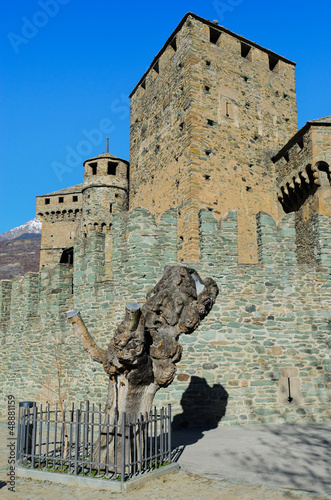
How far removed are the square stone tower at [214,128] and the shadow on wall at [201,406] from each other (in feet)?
16.6

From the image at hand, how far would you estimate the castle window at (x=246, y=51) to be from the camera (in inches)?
688

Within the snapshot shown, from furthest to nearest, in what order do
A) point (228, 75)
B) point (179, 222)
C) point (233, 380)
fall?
point (228, 75), point (179, 222), point (233, 380)

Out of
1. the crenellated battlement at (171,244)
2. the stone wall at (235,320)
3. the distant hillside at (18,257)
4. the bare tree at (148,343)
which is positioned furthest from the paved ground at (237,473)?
the distant hillside at (18,257)

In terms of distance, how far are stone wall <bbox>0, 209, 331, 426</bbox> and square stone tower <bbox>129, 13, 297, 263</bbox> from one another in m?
3.70

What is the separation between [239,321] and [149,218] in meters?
3.05

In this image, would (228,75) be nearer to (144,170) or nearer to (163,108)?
(163,108)

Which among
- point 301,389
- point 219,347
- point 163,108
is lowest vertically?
point 301,389

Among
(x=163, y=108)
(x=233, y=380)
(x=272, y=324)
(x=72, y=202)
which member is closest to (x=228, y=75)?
(x=163, y=108)

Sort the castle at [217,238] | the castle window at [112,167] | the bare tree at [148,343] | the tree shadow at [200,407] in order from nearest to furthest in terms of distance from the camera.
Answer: the bare tree at [148,343] → the tree shadow at [200,407] → the castle at [217,238] → the castle window at [112,167]

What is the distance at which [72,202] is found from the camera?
32.0 metres

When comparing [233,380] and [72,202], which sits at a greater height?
[72,202]

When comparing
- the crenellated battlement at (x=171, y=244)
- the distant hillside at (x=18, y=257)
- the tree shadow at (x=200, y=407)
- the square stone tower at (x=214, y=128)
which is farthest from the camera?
the distant hillside at (x=18, y=257)

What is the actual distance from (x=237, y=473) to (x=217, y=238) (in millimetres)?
5240

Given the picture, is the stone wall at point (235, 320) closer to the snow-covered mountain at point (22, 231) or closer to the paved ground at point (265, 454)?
the paved ground at point (265, 454)
